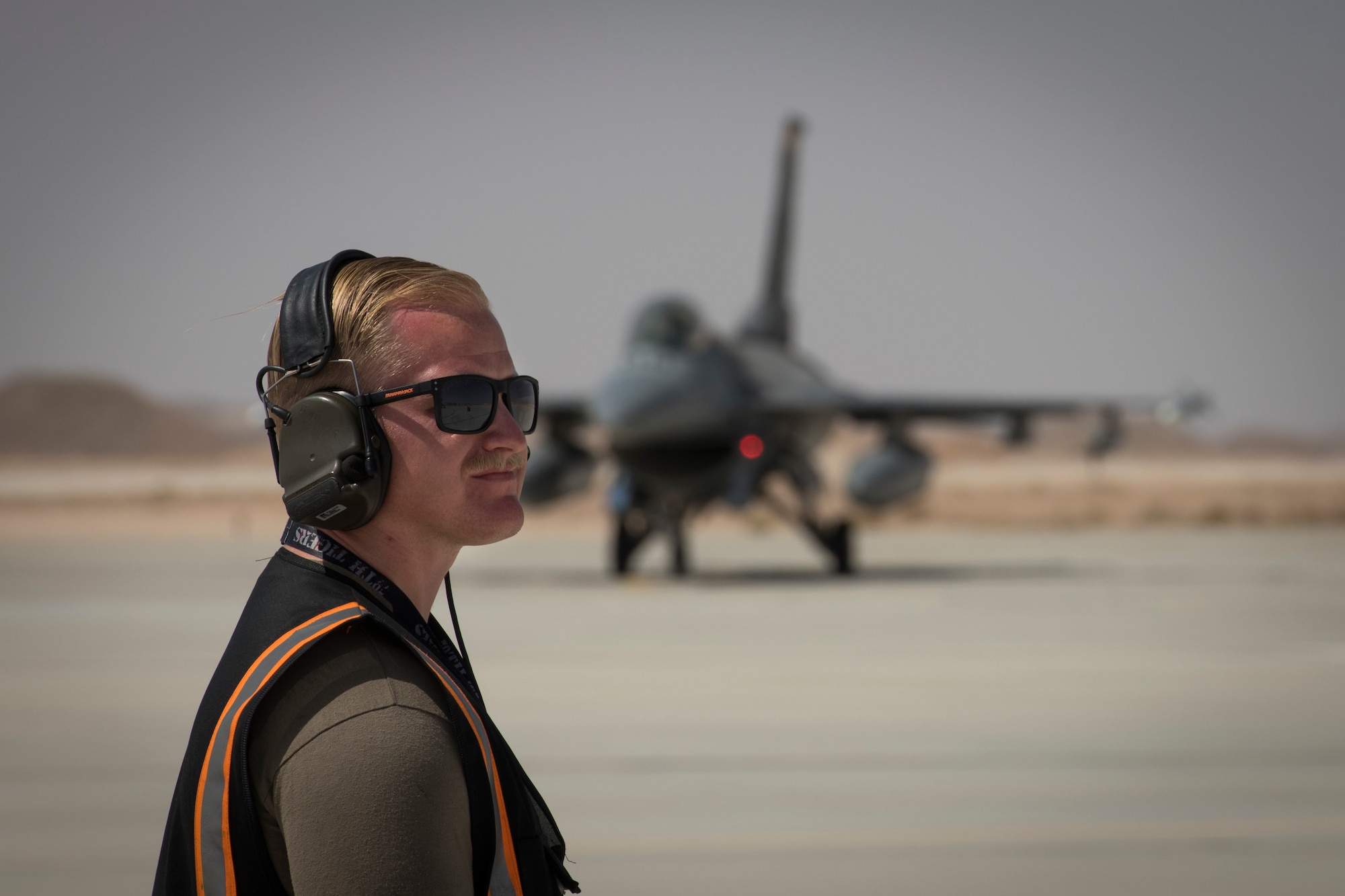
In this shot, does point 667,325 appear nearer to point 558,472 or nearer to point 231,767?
point 558,472

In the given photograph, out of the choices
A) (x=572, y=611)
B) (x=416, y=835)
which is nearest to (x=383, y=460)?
(x=416, y=835)

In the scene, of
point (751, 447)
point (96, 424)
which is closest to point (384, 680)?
point (751, 447)

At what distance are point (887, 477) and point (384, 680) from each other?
73.0 ft

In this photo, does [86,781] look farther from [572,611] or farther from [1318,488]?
[1318,488]

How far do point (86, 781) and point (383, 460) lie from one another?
24.2ft

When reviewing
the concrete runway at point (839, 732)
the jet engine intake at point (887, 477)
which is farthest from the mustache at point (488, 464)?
the jet engine intake at point (887, 477)

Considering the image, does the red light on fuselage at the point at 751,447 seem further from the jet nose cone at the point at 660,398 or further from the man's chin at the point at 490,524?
the man's chin at the point at 490,524

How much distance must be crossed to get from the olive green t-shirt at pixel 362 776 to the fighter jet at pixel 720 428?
18.6 meters

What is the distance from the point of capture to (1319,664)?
13.8 metres

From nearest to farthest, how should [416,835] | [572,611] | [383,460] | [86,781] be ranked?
[416,835]
[383,460]
[86,781]
[572,611]

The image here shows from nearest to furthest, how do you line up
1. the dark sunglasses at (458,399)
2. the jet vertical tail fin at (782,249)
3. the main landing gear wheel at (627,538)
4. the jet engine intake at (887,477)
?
1. the dark sunglasses at (458,399)
2. the jet engine intake at (887,477)
3. the main landing gear wheel at (627,538)
4. the jet vertical tail fin at (782,249)

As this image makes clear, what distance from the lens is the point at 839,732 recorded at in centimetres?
973

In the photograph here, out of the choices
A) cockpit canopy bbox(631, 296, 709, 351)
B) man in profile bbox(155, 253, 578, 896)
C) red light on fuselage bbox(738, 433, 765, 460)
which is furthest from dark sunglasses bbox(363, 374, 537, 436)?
red light on fuselage bbox(738, 433, 765, 460)

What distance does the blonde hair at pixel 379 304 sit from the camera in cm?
174
